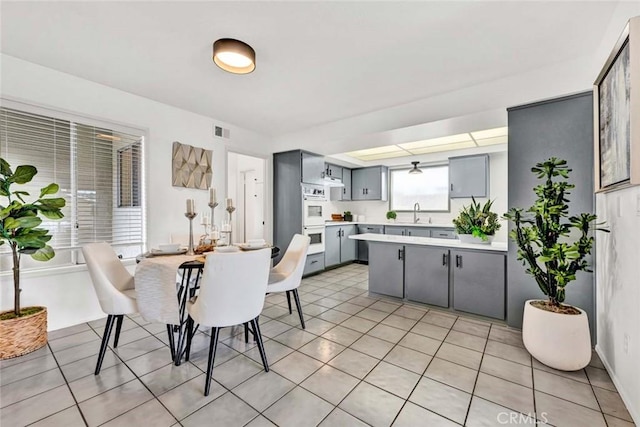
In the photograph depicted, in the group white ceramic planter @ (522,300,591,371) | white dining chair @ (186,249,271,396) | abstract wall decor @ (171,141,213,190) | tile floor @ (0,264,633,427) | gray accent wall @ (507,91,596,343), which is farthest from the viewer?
abstract wall decor @ (171,141,213,190)

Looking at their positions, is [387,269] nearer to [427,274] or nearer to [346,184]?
[427,274]

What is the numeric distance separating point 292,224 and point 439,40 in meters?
3.31

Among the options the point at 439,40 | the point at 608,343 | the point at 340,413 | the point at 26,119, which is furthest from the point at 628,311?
the point at 26,119

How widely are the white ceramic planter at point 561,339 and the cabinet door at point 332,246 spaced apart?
3548 mm

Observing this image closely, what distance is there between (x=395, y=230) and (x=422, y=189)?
1235 millimetres

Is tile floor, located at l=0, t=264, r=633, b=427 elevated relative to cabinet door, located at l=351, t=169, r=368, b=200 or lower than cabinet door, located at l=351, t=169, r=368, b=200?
lower

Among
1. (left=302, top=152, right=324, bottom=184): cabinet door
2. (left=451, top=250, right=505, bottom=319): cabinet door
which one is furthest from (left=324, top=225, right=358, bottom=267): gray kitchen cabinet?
(left=451, top=250, right=505, bottom=319): cabinet door

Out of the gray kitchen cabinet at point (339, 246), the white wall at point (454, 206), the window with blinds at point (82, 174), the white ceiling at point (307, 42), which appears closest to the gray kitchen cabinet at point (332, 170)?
the white wall at point (454, 206)

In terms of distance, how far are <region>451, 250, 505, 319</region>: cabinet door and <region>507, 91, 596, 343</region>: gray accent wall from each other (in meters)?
0.11

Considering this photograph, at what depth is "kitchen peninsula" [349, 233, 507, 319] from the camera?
112 inches

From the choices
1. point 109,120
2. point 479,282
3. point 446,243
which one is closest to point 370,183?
point 446,243

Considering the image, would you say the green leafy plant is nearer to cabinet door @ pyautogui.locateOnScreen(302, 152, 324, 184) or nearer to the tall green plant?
cabinet door @ pyautogui.locateOnScreen(302, 152, 324, 184)

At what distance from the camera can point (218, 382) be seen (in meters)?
1.84

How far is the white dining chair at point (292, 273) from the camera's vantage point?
2.63m
